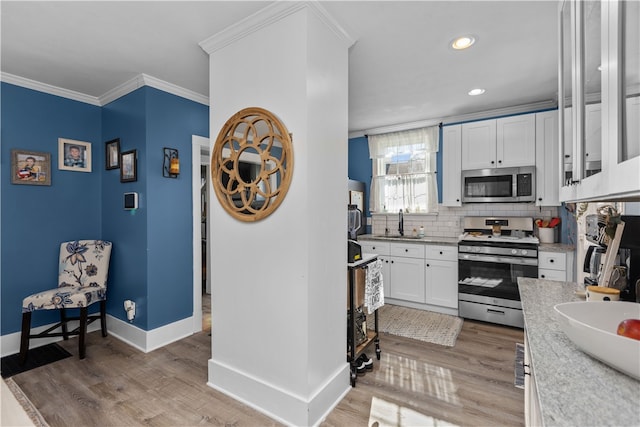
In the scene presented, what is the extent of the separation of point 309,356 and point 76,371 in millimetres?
2081

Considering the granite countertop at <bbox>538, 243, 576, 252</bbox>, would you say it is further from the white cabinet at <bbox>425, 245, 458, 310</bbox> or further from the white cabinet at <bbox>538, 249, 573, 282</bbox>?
the white cabinet at <bbox>425, 245, 458, 310</bbox>

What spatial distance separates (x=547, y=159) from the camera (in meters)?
3.46

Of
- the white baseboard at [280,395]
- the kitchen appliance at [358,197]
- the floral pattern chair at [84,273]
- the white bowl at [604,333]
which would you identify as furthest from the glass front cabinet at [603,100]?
the floral pattern chair at [84,273]

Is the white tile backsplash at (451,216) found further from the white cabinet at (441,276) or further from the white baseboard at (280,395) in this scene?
the white baseboard at (280,395)

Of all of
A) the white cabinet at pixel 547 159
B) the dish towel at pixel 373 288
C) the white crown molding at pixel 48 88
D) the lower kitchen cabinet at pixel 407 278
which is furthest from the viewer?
the lower kitchen cabinet at pixel 407 278

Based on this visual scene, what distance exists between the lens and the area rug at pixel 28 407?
191 cm

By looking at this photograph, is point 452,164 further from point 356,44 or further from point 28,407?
point 28,407

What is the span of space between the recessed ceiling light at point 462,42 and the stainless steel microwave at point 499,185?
6.04 ft

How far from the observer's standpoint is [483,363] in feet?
8.50

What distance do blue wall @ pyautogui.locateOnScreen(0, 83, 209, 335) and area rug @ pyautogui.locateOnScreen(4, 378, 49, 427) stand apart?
878 mm

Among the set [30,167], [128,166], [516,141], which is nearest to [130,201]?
[128,166]

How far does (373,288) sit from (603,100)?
82.0 inches

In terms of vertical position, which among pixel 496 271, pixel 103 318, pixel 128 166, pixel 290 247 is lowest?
Result: pixel 103 318

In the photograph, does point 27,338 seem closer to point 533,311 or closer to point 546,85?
point 533,311
